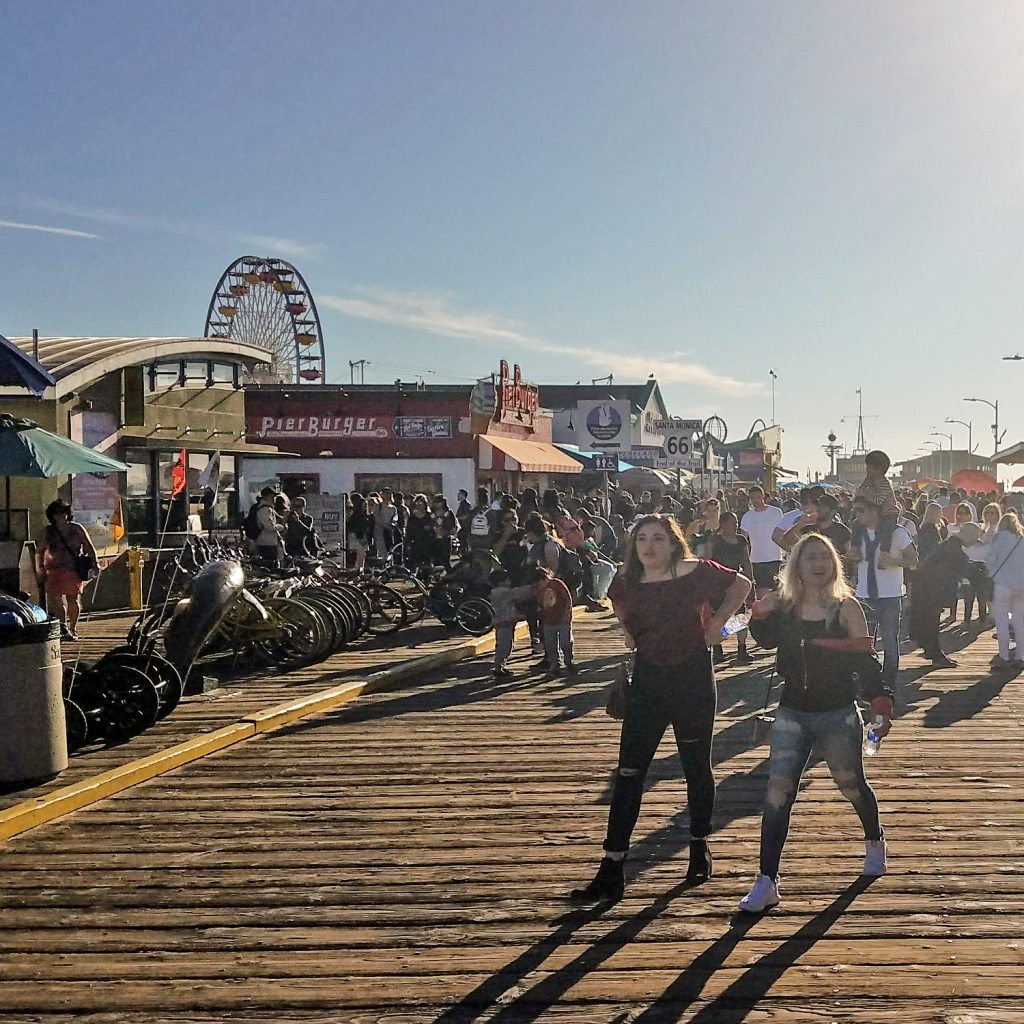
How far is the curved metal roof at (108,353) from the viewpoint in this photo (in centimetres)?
1875

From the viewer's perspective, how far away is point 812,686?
5.51 meters

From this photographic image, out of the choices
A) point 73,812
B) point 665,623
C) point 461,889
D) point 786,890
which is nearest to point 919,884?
point 786,890

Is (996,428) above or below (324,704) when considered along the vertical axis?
above

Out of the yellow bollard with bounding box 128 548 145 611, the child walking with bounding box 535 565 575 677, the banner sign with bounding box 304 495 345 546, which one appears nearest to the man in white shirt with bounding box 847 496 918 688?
the child walking with bounding box 535 565 575 677

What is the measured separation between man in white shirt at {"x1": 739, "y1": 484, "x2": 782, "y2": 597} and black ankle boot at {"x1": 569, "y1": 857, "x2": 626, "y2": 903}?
28.6 ft

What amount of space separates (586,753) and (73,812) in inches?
136

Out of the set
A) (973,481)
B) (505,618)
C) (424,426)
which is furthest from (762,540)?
(424,426)

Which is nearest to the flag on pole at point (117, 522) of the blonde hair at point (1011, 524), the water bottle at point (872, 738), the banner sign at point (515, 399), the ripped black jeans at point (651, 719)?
the blonde hair at point (1011, 524)

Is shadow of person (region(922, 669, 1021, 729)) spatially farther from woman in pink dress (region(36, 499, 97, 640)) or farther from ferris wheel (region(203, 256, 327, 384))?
ferris wheel (region(203, 256, 327, 384))

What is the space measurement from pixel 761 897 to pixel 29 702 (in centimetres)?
442

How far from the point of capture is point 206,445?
2345 centimetres

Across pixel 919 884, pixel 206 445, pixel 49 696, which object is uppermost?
pixel 206 445

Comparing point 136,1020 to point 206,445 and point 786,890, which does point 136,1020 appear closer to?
point 786,890

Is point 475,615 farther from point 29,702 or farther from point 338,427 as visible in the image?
point 338,427
